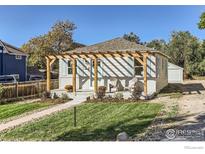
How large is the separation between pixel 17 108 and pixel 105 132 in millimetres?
5004

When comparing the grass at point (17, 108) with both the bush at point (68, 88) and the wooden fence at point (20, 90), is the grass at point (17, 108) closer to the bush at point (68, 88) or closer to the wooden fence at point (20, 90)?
the wooden fence at point (20, 90)

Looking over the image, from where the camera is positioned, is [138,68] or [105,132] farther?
[138,68]

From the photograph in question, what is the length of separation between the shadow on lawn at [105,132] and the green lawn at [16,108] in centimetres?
292

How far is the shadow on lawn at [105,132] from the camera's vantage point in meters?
8.55

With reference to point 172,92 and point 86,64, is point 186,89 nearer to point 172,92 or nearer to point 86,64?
point 172,92

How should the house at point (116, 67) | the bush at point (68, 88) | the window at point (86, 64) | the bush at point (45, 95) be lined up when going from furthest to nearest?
the window at point (86, 64) < the house at point (116, 67) < the bush at point (68, 88) < the bush at point (45, 95)

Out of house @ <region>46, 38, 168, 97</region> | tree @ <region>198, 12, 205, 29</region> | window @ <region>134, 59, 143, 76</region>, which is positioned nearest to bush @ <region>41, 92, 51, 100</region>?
house @ <region>46, 38, 168, 97</region>

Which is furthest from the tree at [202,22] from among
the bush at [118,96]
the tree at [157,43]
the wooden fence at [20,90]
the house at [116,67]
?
the house at [116,67]

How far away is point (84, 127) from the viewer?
9531 millimetres

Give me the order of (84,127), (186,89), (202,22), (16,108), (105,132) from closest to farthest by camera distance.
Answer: (202,22) < (105,132) < (84,127) < (16,108) < (186,89)

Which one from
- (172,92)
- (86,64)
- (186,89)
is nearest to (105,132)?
(172,92)

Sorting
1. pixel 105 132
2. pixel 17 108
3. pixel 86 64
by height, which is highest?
pixel 86 64

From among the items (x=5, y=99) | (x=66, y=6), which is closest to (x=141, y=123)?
(x=66, y=6)
